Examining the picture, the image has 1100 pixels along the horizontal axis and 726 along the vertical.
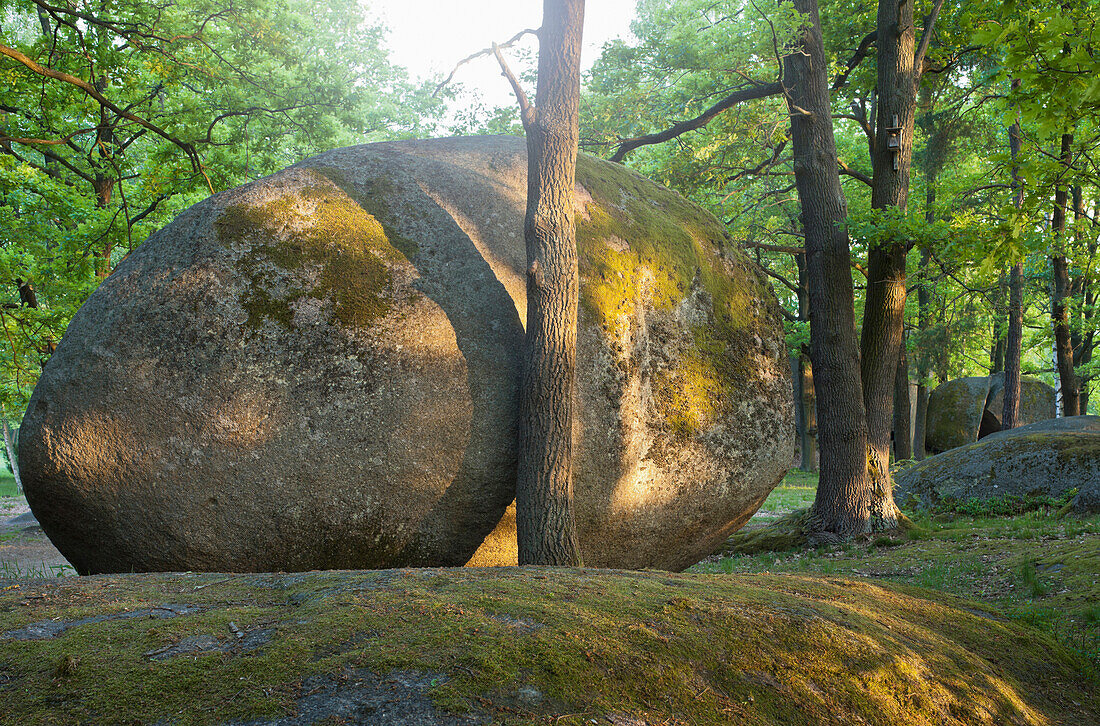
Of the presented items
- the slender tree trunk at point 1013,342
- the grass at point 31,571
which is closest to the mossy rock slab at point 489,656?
the grass at point 31,571

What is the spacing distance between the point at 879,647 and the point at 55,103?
1297 centimetres

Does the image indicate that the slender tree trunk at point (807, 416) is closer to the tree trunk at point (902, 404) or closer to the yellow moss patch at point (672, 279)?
the tree trunk at point (902, 404)

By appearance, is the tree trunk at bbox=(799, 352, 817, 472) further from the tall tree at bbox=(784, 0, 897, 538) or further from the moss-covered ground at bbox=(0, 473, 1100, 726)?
the moss-covered ground at bbox=(0, 473, 1100, 726)

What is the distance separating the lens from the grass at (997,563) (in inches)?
219

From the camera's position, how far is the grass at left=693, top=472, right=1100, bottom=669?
5.56m

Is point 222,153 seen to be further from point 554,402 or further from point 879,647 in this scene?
point 879,647

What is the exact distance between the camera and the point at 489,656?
2.83m

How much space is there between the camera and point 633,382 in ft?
20.2

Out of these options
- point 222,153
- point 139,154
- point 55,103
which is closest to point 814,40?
point 222,153

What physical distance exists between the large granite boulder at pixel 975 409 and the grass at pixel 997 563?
45.3ft

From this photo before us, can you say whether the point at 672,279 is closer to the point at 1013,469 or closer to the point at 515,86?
the point at 515,86

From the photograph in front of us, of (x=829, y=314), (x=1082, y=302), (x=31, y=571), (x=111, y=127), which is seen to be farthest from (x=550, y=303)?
(x=1082, y=302)

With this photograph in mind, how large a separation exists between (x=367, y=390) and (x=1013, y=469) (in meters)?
11.2

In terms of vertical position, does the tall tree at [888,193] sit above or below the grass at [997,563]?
above
